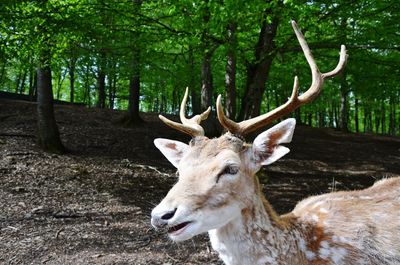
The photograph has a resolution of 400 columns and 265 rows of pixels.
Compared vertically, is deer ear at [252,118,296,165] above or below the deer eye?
above

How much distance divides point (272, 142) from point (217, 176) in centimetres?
59

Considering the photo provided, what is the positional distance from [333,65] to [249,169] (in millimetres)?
15066

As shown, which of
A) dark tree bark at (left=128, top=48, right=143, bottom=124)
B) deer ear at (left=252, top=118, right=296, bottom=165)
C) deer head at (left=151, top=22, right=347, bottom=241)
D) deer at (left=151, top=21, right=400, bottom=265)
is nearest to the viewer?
deer head at (left=151, top=22, right=347, bottom=241)

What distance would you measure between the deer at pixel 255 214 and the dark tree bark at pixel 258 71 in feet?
19.5

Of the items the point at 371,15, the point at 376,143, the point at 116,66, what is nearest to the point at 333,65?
the point at 376,143

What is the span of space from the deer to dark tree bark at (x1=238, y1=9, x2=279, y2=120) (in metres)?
5.93

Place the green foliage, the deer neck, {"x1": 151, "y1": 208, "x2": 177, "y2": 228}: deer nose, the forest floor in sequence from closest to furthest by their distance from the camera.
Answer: {"x1": 151, "y1": 208, "x2": 177, "y2": 228}: deer nose
the deer neck
the forest floor
the green foliage

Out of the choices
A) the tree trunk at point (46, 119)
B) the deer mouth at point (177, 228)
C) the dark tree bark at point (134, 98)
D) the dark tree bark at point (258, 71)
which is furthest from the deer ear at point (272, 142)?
the dark tree bark at point (134, 98)

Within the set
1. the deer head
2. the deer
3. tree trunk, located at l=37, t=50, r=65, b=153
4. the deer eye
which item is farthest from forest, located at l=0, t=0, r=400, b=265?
the deer eye

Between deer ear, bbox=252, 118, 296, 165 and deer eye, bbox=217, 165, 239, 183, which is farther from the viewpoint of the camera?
deer ear, bbox=252, 118, 296, 165

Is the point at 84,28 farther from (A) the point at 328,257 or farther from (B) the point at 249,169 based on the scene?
(A) the point at 328,257

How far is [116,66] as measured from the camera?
12.1m

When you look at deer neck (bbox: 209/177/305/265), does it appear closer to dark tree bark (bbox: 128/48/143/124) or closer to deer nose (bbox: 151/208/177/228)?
deer nose (bbox: 151/208/177/228)

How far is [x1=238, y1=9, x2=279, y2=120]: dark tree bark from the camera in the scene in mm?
9406
